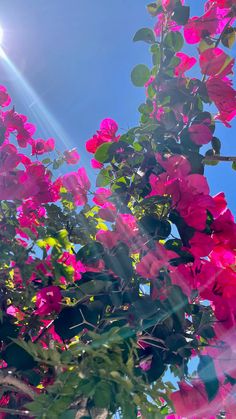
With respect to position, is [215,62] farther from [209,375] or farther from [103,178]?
[209,375]

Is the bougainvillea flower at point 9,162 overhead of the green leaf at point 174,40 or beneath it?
beneath

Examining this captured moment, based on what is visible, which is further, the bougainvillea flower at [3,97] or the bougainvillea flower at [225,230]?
the bougainvillea flower at [3,97]

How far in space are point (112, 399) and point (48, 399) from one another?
11cm

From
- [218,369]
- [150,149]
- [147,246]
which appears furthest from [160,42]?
[218,369]

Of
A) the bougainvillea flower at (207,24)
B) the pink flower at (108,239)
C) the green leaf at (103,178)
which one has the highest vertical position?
the bougainvillea flower at (207,24)

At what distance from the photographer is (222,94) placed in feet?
4.07

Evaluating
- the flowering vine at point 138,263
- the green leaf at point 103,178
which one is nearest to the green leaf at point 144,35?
the flowering vine at point 138,263

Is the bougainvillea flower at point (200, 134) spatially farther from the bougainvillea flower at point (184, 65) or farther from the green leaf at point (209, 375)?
the green leaf at point (209, 375)

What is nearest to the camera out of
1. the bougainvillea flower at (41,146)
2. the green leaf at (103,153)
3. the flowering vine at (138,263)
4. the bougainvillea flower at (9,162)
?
the flowering vine at (138,263)

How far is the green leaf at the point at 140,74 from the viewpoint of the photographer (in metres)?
1.39

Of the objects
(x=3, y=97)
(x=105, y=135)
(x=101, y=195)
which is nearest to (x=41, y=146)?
(x=3, y=97)

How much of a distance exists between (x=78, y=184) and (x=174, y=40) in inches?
24.9

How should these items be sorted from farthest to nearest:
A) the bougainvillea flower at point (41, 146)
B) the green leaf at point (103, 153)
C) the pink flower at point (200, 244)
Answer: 1. the bougainvillea flower at point (41, 146)
2. the green leaf at point (103, 153)
3. the pink flower at point (200, 244)

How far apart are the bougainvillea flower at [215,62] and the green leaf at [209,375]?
0.91 meters
